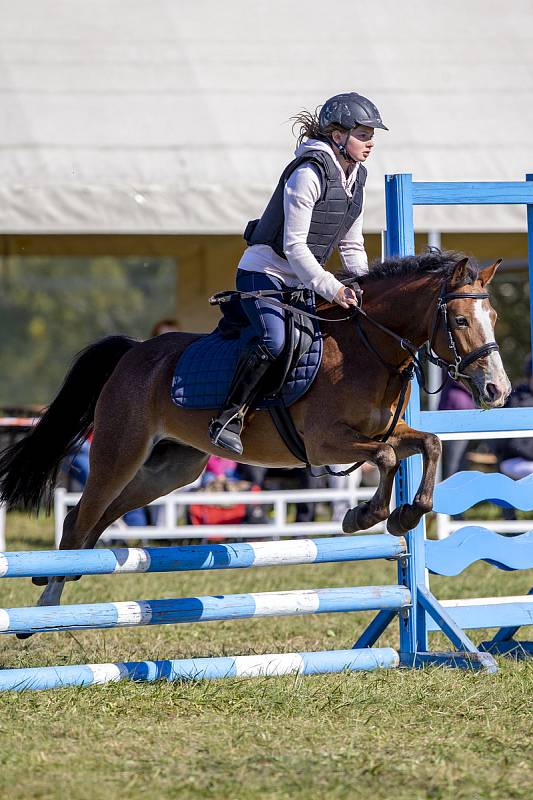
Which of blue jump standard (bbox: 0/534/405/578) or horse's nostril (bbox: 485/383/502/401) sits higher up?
horse's nostril (bbox: 485/383/502/401)

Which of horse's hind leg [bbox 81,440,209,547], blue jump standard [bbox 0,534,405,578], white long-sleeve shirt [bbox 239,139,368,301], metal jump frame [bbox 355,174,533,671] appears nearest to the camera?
blue jump standard [bbox 0,534,405,578]

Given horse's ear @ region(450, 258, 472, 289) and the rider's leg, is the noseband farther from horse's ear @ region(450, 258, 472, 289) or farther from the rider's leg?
the rider's leg

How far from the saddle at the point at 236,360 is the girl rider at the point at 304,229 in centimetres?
5

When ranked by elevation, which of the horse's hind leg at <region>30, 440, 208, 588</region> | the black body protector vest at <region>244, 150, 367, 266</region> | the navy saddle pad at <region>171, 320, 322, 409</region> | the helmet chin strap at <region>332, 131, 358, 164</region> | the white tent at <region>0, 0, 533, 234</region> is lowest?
the horse's hind leg at <region>30, 440, 208, 588</region>

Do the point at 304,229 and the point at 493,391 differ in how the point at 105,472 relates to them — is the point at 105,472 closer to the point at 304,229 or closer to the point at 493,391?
the point at 304,229

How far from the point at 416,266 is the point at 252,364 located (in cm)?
82

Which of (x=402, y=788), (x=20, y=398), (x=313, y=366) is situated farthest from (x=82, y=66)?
(x=20, y=398)

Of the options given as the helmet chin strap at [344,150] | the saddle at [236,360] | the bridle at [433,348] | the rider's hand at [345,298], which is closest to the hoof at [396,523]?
the bridle at [433,348]

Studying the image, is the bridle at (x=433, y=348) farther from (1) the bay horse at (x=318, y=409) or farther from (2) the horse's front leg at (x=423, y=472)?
(2) the horse's front leg at (x=423, y=472)

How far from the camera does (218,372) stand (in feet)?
16.6

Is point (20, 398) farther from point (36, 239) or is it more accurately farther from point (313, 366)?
point (313, 366)

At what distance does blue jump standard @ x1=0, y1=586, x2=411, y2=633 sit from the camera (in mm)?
4469

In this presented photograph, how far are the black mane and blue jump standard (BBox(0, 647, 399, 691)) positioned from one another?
5.32ft

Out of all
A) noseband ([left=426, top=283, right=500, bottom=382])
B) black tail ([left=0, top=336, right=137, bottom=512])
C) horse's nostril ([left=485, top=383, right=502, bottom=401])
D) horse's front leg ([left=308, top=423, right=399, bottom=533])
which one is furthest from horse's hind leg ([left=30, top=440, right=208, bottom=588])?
horse's nostril ([left=485, top=383, right=502, bottom=401])
